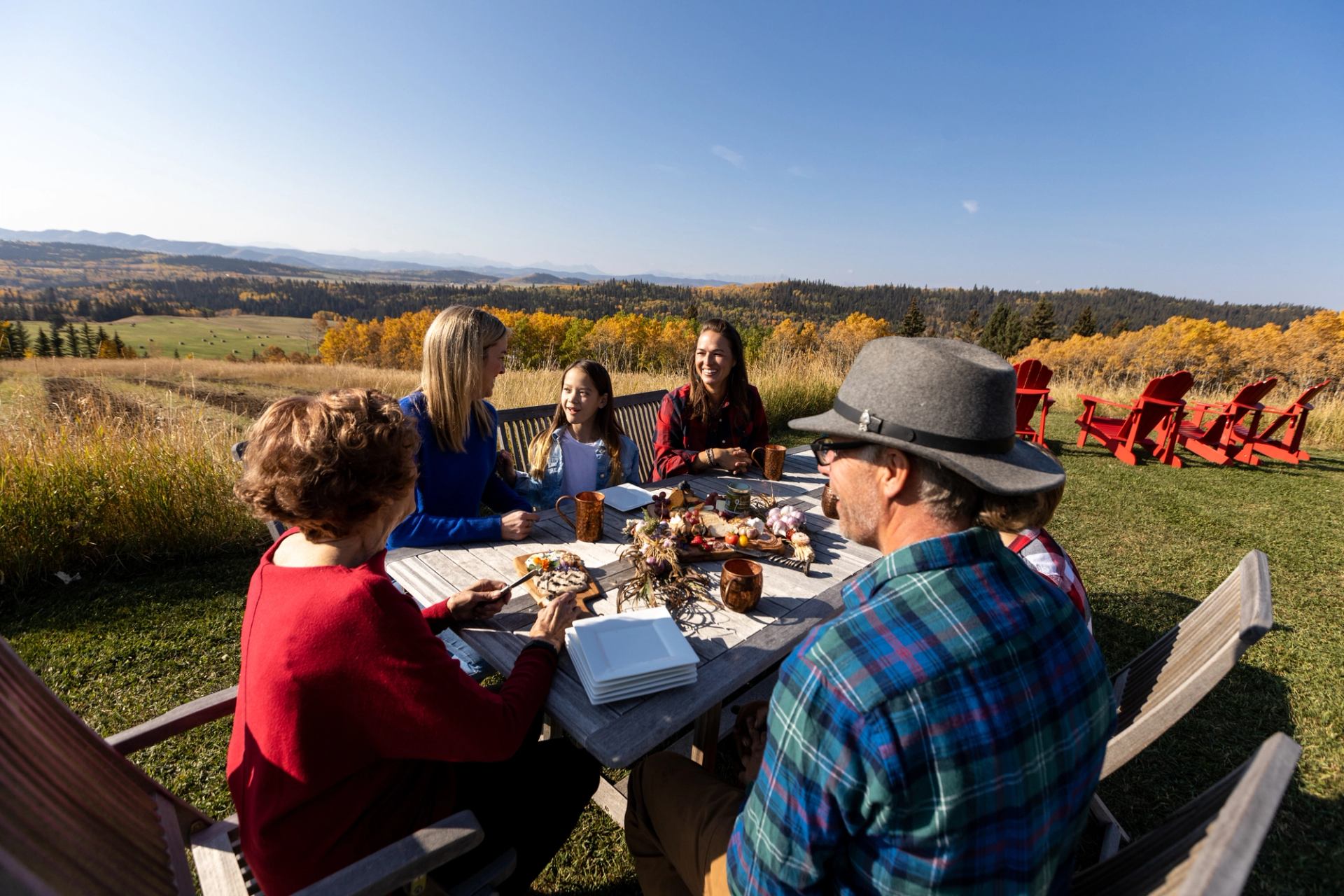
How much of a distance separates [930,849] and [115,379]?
86.6ft

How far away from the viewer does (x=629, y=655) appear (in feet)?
5.27

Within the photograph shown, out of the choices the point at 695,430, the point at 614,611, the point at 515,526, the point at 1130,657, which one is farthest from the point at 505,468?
the point at 1130,657

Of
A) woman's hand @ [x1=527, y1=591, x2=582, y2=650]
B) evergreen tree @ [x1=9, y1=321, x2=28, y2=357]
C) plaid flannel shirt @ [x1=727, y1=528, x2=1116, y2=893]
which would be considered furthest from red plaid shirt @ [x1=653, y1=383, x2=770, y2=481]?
evergreen tree @ [x1=9, y1=321, x2=28, y2=357]

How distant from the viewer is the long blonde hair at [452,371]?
2.73 meters

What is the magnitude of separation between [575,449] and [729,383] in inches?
50.3

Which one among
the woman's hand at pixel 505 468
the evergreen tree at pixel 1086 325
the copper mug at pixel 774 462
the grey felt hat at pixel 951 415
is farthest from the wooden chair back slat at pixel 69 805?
the evergreen tree at pixel 1086 325

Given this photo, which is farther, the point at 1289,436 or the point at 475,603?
the point at 1289,436

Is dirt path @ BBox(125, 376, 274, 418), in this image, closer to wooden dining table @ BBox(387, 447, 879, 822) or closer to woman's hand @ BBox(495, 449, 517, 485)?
woman's hand @ BBox(495, 449, 517, 485)

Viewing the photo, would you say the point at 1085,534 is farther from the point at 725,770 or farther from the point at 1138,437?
the point at 725,770

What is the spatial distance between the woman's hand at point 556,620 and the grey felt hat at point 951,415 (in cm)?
102

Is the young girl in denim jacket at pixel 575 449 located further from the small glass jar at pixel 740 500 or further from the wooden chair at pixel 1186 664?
the wooden chair at pixel 1186 664

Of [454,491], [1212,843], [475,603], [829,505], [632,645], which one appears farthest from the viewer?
[454,491]

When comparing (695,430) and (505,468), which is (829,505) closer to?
(695,430)

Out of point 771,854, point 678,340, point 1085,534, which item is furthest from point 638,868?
point 678,340
